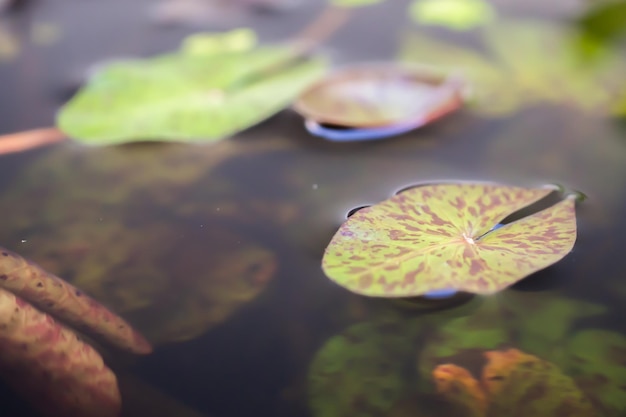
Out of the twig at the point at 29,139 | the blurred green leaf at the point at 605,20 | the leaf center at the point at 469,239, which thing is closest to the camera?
the leaf center at the point at 469,239

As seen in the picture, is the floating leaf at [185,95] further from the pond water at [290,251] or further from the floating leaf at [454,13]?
the floating leaf at [454,13]

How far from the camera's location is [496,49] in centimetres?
111

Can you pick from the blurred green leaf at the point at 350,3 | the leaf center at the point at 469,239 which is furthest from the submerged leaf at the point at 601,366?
the blurred green leaf at the point at 350,3

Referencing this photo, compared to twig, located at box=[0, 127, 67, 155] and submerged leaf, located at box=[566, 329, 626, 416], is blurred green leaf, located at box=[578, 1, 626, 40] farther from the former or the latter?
twig, located at box=[0, 127, 67, 155]

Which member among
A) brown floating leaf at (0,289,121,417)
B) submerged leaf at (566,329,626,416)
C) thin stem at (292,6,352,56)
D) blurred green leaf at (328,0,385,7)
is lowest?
brown floating leaf at (0,289,121,417)

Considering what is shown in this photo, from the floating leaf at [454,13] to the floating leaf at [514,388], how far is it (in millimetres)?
763

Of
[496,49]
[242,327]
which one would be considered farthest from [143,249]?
[496,49]

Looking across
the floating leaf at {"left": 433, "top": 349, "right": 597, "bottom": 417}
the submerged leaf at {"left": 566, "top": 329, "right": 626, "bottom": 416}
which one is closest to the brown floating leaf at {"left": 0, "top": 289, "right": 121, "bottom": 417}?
the floating leaf at {"left": 433, "top": 349, "right": 597, "bottom": 417}

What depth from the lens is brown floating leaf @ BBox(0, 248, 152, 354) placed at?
65 centimetres

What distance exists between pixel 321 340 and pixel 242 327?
0.09 meters

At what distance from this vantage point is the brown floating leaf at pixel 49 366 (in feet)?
1.95

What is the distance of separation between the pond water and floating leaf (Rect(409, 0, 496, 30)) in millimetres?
134

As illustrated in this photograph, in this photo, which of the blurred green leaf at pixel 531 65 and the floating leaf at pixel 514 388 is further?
the blurred green leaf at pixel 531 65

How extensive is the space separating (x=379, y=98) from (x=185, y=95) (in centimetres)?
33
